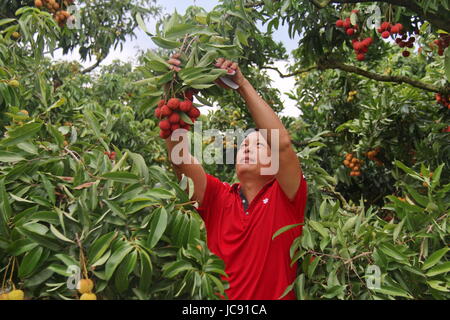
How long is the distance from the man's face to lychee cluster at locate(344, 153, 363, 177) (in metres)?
2.45

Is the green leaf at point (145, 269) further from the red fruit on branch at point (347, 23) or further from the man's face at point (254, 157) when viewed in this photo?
A: the red fruit on branch at point (347, 23)

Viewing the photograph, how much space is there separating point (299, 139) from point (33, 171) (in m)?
4.05

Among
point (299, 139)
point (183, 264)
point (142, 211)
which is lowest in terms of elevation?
point (183, 264)

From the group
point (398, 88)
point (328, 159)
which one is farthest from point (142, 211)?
point (328, 159)

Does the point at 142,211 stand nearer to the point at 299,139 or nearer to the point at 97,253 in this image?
the point at 97,253

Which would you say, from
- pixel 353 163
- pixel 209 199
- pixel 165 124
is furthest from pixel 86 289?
pixel 353 163

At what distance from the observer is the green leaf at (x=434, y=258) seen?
1.40m

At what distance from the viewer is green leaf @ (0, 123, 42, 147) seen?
1239 millimetres

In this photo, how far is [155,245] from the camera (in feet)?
3.84

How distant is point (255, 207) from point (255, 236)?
13 cm

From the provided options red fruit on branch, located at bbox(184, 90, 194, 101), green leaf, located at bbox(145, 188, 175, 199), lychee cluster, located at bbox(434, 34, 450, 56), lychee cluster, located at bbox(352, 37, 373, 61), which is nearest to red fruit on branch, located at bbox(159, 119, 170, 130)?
red fruit on branch, located at bbox(184, 90, 194, 101)

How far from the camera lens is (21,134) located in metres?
1.26

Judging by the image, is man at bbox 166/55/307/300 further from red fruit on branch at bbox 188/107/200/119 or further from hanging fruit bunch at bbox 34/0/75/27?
hanging fruit bunch at bbox 34/0/75/27

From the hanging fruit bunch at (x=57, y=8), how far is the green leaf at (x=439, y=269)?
364 cm
